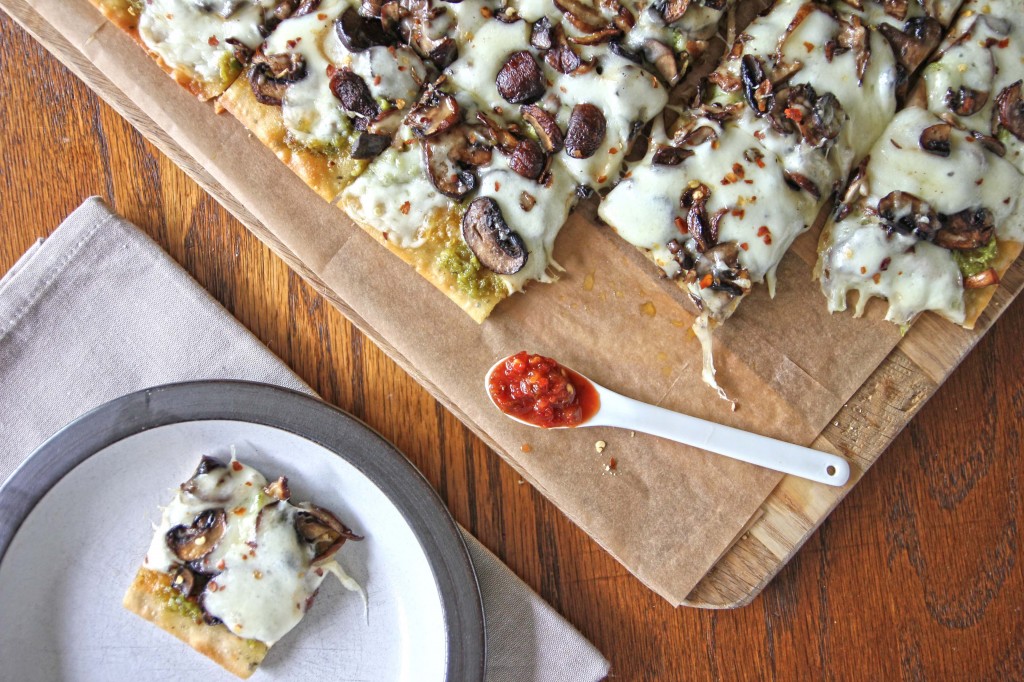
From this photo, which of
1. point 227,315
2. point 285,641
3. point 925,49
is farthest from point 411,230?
point 925,49

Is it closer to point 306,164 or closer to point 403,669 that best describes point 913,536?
point 403,669

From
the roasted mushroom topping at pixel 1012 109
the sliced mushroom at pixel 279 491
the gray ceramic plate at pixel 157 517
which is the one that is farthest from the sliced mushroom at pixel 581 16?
the sliced mushroom at pixel 279 491

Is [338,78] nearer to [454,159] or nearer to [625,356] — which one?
[454,159]

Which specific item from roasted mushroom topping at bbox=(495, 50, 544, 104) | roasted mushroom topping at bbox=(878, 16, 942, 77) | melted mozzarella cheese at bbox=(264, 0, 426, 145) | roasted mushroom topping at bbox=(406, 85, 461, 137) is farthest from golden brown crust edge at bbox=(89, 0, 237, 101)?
roasted mushroom topping at bbox=(878, 16, 942, 77)

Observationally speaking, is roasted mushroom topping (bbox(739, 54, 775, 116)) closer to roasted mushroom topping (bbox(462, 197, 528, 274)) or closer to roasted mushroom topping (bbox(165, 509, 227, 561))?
roasted mushroom topping (bbox(462, 197, 528, 274))

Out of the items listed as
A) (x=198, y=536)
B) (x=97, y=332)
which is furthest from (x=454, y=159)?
(x=198, y=536)

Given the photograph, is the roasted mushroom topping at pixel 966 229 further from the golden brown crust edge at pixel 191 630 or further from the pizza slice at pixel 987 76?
the golden brown crust edge at pixel 191 630
